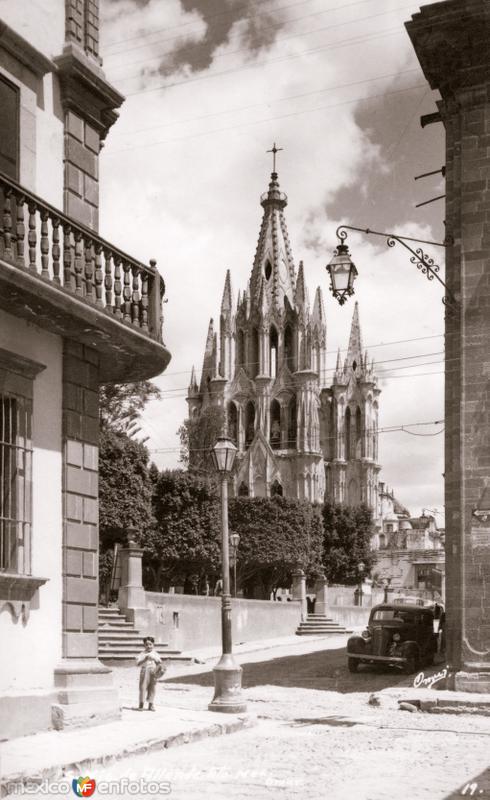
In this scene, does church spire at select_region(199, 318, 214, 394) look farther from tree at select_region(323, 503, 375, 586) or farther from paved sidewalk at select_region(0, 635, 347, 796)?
paved sidewalk at select_region(0, 635, 347, 796)

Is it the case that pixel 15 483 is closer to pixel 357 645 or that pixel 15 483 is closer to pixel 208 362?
pixel 357 645

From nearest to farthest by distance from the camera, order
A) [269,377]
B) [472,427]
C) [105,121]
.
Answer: [105,121] → [472,427] → [269,377]

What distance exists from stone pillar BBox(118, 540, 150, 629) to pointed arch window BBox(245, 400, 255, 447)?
72463mm

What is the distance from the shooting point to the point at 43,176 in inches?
525

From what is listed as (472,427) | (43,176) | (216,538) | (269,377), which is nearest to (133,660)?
(472,427)

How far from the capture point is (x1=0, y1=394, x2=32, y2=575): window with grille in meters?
12.2

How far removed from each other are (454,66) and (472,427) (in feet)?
20.6

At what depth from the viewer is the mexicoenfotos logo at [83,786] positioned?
9.16 meters

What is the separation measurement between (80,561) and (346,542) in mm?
65826

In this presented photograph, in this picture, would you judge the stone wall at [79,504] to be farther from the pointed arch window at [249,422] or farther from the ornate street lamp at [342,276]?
the pointed arch window at [249,422]

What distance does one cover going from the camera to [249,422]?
339 ft

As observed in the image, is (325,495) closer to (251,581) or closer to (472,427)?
(251,581)
